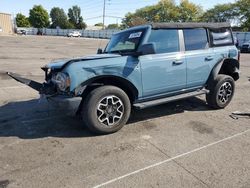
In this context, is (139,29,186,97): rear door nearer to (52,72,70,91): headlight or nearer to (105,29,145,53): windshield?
(105,29,145,53): windshield

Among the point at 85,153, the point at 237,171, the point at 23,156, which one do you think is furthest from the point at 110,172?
the point at 237,171

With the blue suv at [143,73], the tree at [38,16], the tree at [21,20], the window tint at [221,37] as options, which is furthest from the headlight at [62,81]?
the tree at [21,20]

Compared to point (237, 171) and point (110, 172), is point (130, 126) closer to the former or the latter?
point (110, 172)

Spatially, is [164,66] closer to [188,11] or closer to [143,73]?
[143,73]

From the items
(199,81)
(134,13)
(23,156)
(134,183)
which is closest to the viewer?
(134,183)

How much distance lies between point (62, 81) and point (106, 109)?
84 cm

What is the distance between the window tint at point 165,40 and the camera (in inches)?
187

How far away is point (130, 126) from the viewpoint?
15.5 feet

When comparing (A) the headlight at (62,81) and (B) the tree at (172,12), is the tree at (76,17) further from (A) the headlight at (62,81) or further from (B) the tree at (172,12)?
(A) the headlight at (62,81)

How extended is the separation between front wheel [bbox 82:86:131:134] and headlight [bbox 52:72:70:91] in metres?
0.39

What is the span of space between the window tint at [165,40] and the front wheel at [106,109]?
1165 millimetres

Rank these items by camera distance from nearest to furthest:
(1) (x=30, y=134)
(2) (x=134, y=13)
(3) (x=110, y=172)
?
(3) (x=110, y=172), (1) (x=30, y=134), (2) (x=134, y=13)

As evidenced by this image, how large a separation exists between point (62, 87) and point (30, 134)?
996 millimetres

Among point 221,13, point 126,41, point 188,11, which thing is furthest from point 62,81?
point 188,11
